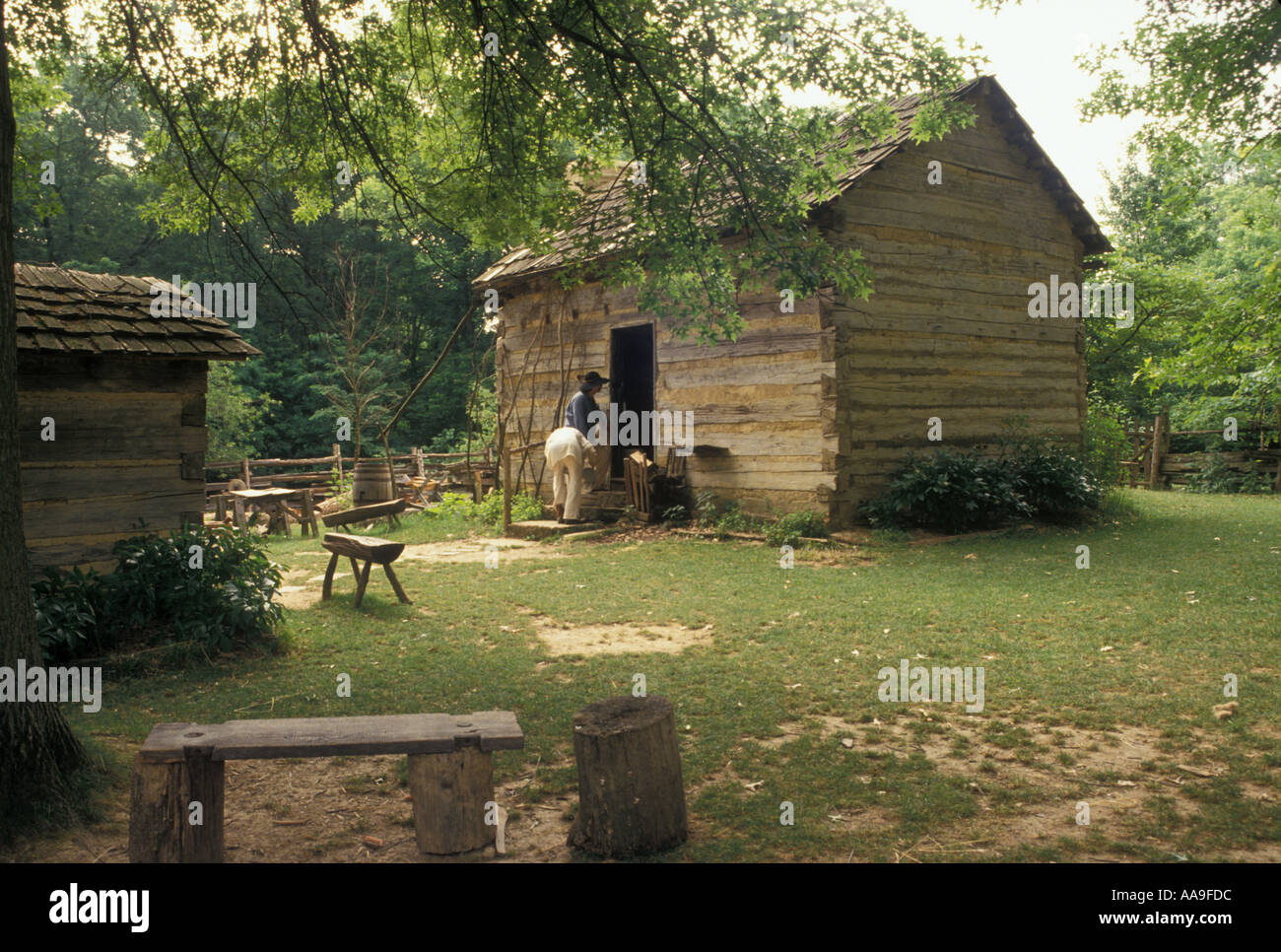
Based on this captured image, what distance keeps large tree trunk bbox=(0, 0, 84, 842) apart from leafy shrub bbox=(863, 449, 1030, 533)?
10.3m

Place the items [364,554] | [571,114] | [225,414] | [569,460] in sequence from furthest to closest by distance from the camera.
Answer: [225,414] → [569,460] → [364,554] → [571,114]

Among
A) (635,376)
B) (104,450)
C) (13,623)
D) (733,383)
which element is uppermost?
(635,376)

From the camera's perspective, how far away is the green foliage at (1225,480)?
797 inches

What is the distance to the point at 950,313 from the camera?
45.1ft

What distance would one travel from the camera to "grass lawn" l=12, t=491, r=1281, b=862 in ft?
13.8

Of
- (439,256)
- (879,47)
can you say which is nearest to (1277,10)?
(879,47)

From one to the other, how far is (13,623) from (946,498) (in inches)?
430

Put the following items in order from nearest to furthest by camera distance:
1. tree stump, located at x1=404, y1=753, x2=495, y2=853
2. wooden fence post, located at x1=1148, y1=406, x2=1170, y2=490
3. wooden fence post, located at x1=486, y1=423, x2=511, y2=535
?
tree stump, located at x1=404, y1=753, x2=495, y2=853 < wooden fence post, located at x1=486, y1=423, x2=511, y2=535 < wooden fence post, located at x1=1148, y1=406, x2=1170, y2=490

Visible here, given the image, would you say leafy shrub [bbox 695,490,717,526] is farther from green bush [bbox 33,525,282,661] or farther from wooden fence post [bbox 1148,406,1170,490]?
wooden fence post [bbox 1148,406,1170,490]

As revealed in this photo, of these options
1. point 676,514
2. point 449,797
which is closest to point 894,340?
point 676,514

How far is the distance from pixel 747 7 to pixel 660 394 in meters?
8.38

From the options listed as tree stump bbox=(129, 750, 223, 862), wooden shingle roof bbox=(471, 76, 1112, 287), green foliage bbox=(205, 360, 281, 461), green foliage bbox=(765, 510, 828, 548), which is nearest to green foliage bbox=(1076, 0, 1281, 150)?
wooden shingle roof bbox=(471, 76, 1112, 287)

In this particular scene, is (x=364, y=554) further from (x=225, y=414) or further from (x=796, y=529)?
(x=225, y=414)

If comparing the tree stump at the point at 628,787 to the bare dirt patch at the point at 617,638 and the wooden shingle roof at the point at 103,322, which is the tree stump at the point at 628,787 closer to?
the bare dirt patch at the point at 617,638
